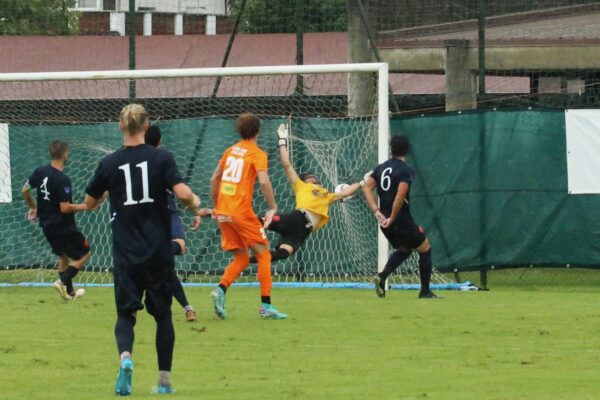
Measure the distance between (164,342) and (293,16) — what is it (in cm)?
1354

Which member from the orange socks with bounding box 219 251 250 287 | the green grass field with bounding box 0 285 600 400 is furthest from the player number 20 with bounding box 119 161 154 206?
the orange socks with bounding box 219 251 250 287

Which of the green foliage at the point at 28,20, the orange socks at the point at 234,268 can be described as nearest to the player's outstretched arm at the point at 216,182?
the orange socks at the point at 234,268

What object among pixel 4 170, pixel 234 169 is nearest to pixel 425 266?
pixel 234 169

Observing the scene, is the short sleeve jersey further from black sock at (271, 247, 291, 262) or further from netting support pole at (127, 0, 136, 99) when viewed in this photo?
netting support pole at (127, 0, 136, 99)

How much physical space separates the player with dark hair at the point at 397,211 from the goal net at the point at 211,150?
1.60 m

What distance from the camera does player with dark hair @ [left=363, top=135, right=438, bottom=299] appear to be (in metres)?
15.3

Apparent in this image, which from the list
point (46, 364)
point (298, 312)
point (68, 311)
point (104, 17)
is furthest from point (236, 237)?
point (104, 17)

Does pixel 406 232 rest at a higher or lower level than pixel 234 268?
higher

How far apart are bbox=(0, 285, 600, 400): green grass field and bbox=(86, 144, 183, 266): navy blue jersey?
3.00ft

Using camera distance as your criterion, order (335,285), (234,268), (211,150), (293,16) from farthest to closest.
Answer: (293,16) < (211,150) < (335,285) < (234,268)

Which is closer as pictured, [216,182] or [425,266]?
[216,182]

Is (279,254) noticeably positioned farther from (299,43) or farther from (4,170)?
(4,170)

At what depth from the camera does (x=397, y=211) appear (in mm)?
15352

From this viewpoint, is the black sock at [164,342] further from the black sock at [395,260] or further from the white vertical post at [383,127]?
the white vertical post at [383,127]
